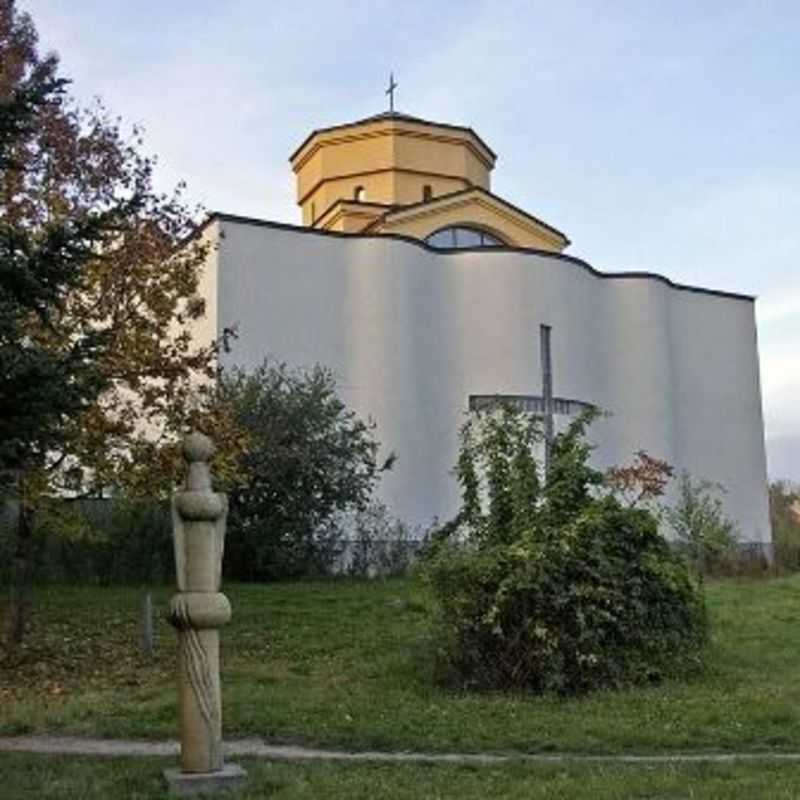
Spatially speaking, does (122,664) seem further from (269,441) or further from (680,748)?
(269,441)

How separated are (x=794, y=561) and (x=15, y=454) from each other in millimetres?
38112

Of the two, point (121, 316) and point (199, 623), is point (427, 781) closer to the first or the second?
point (199, 623)

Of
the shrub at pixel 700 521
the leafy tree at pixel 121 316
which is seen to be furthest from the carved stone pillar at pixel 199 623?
the shrub at pixel 700 521

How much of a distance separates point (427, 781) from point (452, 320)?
28.7 metres

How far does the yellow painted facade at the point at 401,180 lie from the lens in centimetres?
4134

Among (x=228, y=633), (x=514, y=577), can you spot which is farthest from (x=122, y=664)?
(x=514, y=577)

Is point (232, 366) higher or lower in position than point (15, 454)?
higher

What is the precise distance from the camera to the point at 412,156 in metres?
42.9

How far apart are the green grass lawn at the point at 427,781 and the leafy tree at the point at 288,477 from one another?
54.2ft

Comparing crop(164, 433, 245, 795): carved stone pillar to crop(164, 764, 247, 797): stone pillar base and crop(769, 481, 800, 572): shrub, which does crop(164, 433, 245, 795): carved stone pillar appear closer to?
crop(164, 764, 247, 797): stone pillar base

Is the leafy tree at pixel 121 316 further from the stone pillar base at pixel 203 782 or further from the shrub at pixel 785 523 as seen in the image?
the shrub at pixel 785 523

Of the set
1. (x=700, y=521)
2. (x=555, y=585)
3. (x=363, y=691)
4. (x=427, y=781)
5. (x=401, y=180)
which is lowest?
(x=427, y=781)

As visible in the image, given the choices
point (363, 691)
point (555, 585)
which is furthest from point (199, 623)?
point (555, 585)

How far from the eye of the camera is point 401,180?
42.5 m
